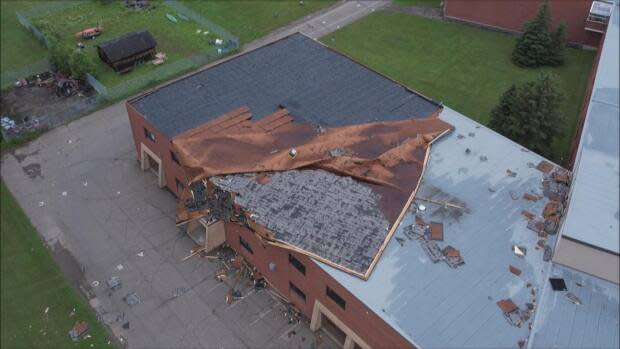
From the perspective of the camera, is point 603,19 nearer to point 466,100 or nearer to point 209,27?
point 466,100

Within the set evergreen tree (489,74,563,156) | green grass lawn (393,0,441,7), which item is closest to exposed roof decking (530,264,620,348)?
evergreen tree (489,74,563,156)

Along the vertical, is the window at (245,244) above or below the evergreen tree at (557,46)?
below

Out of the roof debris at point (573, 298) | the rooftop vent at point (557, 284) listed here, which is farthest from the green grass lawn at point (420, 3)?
the roof debris at point (573, 298)

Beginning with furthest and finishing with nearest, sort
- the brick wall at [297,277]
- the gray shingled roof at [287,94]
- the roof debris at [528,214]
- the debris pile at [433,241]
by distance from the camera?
the gray shingled roof at [287,94], the roof debris at [528,214], the debris pile at [433,241], the brick wall at [297,277]

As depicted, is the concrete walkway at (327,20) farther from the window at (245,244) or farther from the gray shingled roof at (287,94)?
the window at (245,244)

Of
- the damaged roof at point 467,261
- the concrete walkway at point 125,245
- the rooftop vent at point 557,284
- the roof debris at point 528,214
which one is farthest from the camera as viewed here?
the concrete walkway at point 125,245

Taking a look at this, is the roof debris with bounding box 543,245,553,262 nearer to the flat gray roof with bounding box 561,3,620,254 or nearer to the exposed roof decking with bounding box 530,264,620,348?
the exposed roof decking with bounding box 530,264,620,348

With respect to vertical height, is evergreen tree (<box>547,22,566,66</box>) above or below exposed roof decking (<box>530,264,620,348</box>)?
above
